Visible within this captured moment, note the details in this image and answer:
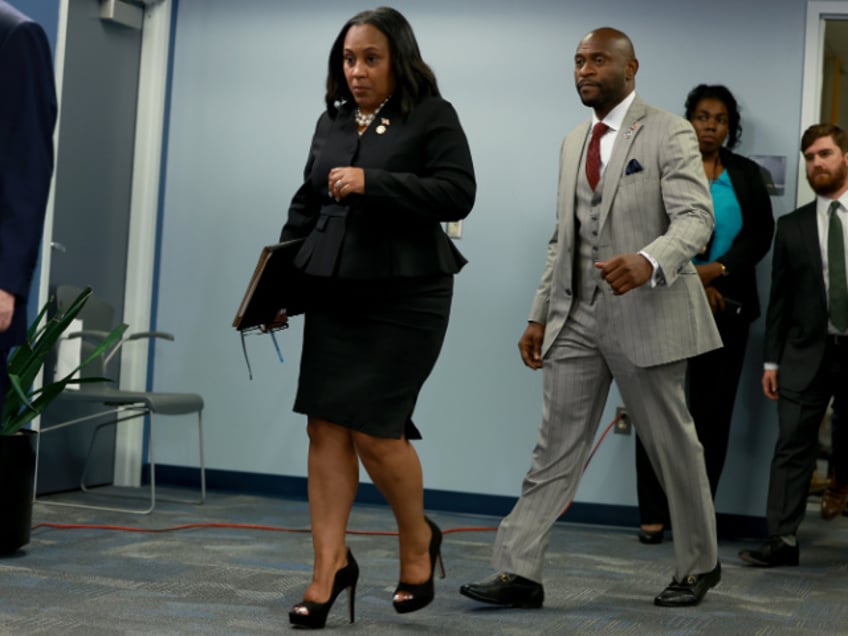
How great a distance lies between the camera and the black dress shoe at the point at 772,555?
4.21m

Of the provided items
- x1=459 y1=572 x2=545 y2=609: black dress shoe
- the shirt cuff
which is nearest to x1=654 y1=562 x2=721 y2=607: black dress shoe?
x1=459 y1=572 x2=545 y2=609: black dress shoe

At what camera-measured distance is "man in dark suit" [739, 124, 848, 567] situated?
4.25 meters

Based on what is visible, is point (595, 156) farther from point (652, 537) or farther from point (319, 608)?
point (652, 537)

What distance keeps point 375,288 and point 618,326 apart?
695 mm

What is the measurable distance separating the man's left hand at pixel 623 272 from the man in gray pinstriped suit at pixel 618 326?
23 cm

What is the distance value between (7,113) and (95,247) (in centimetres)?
362

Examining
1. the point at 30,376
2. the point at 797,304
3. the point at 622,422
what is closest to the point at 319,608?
the point at 30,376

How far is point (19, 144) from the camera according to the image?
1.81m

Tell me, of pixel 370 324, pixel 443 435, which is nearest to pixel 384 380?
pixel 370 324

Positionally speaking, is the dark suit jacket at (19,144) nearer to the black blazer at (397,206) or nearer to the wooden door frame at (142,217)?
the black blazer at (397,206)

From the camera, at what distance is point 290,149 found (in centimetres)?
554

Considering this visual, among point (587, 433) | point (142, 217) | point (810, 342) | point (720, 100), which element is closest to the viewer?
point (587, 433)

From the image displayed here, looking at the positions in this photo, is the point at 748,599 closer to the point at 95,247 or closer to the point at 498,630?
the point at 498,630

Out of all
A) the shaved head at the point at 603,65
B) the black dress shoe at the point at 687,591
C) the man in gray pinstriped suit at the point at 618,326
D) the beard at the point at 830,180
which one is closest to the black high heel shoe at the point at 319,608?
the man in gray pinstriped suit at the point at 618,326
